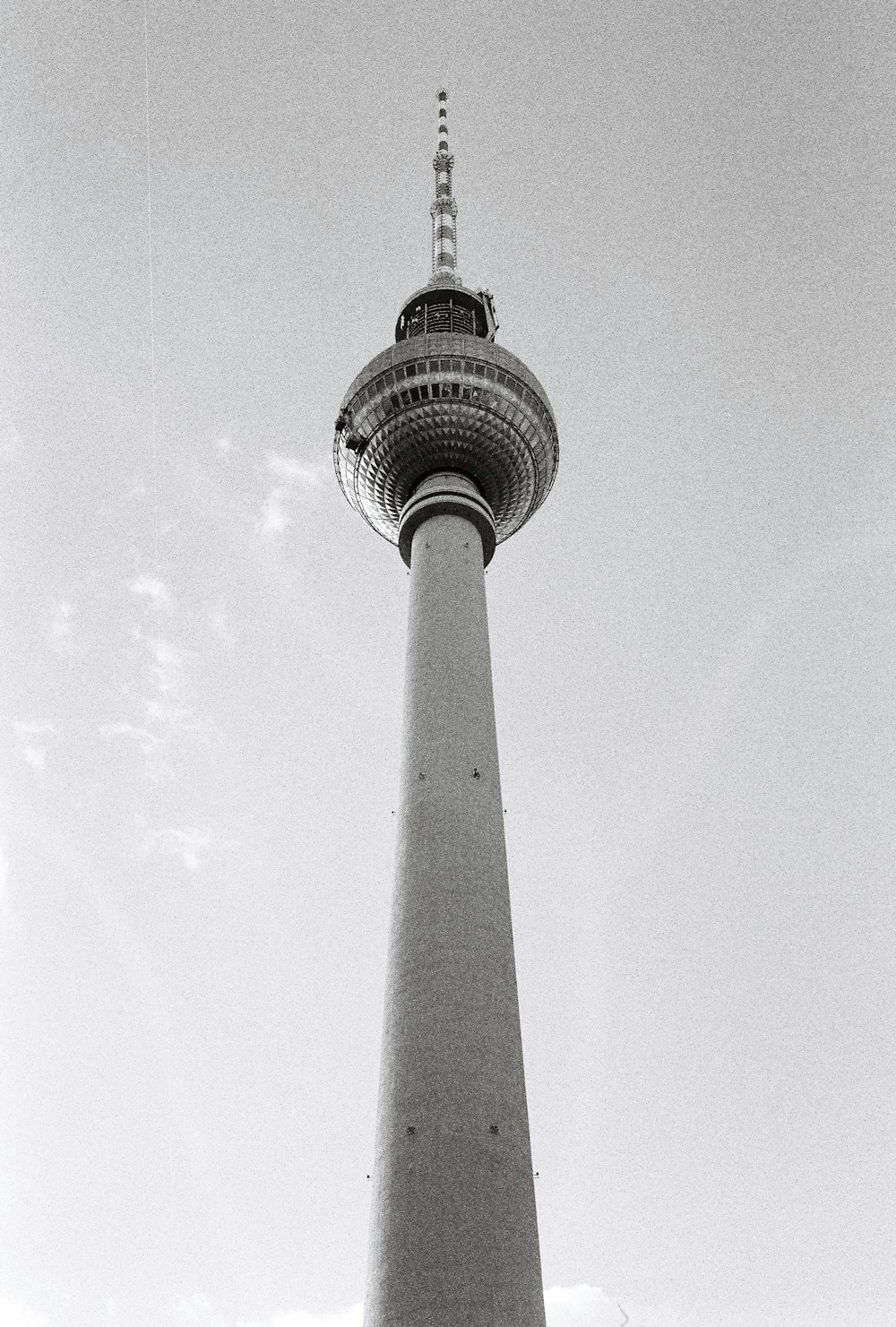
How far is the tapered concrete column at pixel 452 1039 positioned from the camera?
22312 mm

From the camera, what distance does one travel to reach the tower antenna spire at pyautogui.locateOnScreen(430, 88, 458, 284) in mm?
56594

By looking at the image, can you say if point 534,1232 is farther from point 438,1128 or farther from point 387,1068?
point 387,1068

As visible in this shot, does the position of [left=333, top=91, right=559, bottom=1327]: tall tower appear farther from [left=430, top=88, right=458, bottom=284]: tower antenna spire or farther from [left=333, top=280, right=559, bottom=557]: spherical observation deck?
[left=430, top=88, right=458, bottom=284]: tower antenna spire

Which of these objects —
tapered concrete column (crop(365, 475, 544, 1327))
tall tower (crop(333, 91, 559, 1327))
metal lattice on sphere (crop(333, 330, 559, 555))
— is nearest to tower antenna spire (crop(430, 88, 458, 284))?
tall tower (crop(333, 91, 559, 1327))

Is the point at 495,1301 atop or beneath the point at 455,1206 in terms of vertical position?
beneath

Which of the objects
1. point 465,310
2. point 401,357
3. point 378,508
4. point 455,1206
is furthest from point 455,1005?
point 465,310

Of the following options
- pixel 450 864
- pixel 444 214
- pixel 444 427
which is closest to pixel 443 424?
pixel 444 427

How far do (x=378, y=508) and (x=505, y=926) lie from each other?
838 inches

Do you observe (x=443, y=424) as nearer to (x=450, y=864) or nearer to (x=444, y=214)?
(x=450, y=864)

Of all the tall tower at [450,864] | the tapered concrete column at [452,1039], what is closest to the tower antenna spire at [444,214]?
the tall tower at [450,864]

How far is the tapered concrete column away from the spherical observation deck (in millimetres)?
8742

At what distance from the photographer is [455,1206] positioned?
22.9 meters

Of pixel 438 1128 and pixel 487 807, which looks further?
pixel 487 807

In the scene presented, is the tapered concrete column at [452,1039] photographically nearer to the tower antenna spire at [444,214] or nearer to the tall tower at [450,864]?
the tall tower at [450,864]
